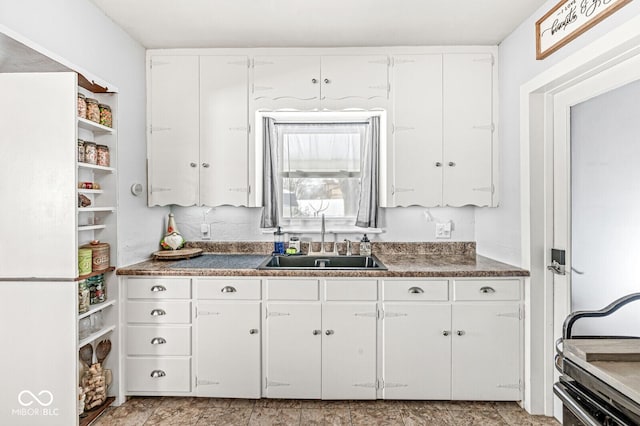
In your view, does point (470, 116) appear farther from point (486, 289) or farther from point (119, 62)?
point (119, 62)

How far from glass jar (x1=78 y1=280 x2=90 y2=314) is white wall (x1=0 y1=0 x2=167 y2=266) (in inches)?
11.1

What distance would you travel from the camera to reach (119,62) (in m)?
2.42

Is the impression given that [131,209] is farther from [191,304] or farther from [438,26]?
[438,26]

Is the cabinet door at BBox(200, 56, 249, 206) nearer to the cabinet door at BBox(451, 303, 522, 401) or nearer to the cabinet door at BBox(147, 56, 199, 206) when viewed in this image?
the cabinet door at BBox(147, 56, 199, 206)

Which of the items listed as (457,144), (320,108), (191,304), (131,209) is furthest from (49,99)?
(457,144)

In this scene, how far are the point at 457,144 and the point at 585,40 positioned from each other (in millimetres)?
955

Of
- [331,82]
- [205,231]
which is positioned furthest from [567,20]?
[205,231]

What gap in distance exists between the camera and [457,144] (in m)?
2.63

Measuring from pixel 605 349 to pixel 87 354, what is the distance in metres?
2.64

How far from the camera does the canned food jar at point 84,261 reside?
6.79ft

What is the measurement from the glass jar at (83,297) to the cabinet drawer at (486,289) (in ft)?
7.34

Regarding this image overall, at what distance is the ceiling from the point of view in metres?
2.15

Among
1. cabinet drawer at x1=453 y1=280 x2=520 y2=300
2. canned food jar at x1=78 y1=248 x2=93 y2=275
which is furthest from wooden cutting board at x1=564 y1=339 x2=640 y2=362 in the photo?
canned food jar at x1=78 y1=248 x2=93 y2=275

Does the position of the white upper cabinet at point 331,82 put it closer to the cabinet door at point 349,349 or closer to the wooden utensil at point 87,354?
the cabinet door at point 349,349
